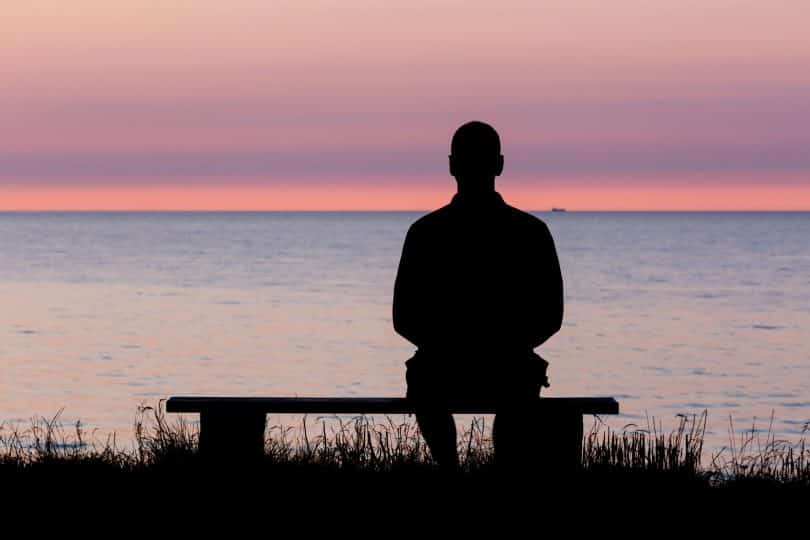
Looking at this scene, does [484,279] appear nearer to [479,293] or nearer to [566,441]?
[479,293]

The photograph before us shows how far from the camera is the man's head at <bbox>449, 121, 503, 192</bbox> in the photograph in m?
6.27

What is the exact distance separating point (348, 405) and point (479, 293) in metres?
1.14

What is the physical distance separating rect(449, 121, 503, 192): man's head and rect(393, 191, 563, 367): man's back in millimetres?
88

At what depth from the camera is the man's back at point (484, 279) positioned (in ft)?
20.9

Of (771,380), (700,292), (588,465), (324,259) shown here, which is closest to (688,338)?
(771,380)

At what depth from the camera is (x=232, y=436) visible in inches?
293

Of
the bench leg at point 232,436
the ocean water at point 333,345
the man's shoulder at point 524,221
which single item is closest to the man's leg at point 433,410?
the man's shoulder at point 524,221

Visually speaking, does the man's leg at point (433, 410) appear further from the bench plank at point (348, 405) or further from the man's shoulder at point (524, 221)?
the man's shoulder at point (524, 221)

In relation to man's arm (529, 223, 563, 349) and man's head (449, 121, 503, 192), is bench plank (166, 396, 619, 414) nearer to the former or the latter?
man's arm (529, 223, 563, 349)

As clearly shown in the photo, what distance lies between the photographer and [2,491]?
22.8ft

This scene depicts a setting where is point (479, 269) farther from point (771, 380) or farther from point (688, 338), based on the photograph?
point (688, 338)

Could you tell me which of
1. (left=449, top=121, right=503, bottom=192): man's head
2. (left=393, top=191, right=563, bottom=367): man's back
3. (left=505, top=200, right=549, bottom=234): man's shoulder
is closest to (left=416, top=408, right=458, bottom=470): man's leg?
(left=393, top=191, right=563, bottom=367): man's back


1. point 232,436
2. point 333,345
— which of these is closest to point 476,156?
point 232,436

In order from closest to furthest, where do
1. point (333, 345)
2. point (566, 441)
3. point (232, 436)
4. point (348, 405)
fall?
point (348, 405)
point (566, 441)
point (232, 436)
point (333, 345)
